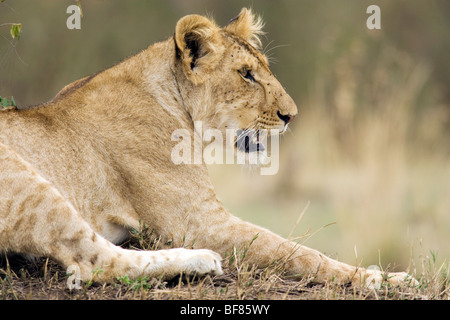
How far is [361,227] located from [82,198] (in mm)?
5373

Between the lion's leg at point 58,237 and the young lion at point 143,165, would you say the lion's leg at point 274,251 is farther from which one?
the lion's leg at point 58,237

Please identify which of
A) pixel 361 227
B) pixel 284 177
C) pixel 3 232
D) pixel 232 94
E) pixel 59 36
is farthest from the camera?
pixel 59 36

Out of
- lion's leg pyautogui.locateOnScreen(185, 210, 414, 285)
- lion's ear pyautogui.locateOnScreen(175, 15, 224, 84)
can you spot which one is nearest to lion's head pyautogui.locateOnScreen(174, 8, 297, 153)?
lion's ear pyautogui.locateOnScreen(175, 15, 224, 84)

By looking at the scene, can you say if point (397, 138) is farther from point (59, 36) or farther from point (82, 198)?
point (59, 36)

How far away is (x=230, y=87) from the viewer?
15.7ft

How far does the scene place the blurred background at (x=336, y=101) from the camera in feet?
30.2

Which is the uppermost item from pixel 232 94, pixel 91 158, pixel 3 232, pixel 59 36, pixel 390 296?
pixel 59 36

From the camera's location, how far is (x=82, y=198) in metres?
4.30

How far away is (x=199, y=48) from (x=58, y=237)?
1.68 meters

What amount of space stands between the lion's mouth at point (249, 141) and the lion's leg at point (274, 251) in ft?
2.08

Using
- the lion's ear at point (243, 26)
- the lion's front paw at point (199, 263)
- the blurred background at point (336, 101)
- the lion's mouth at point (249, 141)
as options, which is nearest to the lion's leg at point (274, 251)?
the lion's front paw at point (199, 263)

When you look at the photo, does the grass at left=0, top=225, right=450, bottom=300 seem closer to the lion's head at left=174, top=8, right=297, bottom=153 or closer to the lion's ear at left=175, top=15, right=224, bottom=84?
the lion's head at left=174, top=8, right=297, bottom=153

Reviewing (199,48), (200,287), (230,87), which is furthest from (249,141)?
(200,287)
